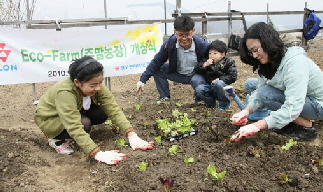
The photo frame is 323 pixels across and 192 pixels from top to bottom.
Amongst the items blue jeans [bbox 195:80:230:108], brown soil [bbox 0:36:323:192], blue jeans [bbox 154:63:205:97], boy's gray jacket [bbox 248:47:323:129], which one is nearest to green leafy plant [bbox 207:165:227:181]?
brown soil [bbox 0:36:323:192]

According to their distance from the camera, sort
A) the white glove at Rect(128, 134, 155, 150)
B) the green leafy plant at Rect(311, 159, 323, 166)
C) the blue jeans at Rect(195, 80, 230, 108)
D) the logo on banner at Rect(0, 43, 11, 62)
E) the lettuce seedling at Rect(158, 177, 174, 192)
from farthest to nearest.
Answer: the logo on banner at Rect(0, 43, 11, 62), the blue jeans at Rect(195, 80, 230, 108), the white glove at Rect(128, 134, 155, 150), the green leafy plant at Rect(311, 159, 323, 166), the lettuce seedling at Rect(158, 177, 174, 192)

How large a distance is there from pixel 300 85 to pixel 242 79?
14.5 ft

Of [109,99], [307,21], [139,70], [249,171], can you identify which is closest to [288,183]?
[249,171]

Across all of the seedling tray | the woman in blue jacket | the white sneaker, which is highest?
the woman in blue jacket

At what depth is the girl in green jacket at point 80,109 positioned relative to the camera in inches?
107

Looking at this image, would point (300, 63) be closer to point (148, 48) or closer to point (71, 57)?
point (148, 48)

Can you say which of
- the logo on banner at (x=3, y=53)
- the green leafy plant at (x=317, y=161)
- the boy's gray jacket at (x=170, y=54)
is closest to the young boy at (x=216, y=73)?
the boy's gray jacket at (x=170, y=54)

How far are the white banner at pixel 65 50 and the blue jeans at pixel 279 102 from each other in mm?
2706

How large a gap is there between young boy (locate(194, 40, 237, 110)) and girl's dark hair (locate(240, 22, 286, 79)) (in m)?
1.36

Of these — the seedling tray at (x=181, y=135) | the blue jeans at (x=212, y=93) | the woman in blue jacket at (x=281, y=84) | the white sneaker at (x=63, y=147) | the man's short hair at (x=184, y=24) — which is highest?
the man's short hair at (x=184, y=24)

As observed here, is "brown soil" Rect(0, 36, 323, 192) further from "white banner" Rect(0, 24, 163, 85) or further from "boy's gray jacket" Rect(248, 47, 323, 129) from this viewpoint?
"white banner" Rect(0, 24, 163, 85)

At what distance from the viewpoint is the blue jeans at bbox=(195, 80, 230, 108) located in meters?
4.36

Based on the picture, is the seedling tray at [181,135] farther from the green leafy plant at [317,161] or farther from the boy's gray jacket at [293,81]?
the green leafy plant at [317,161]

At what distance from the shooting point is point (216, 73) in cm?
449
